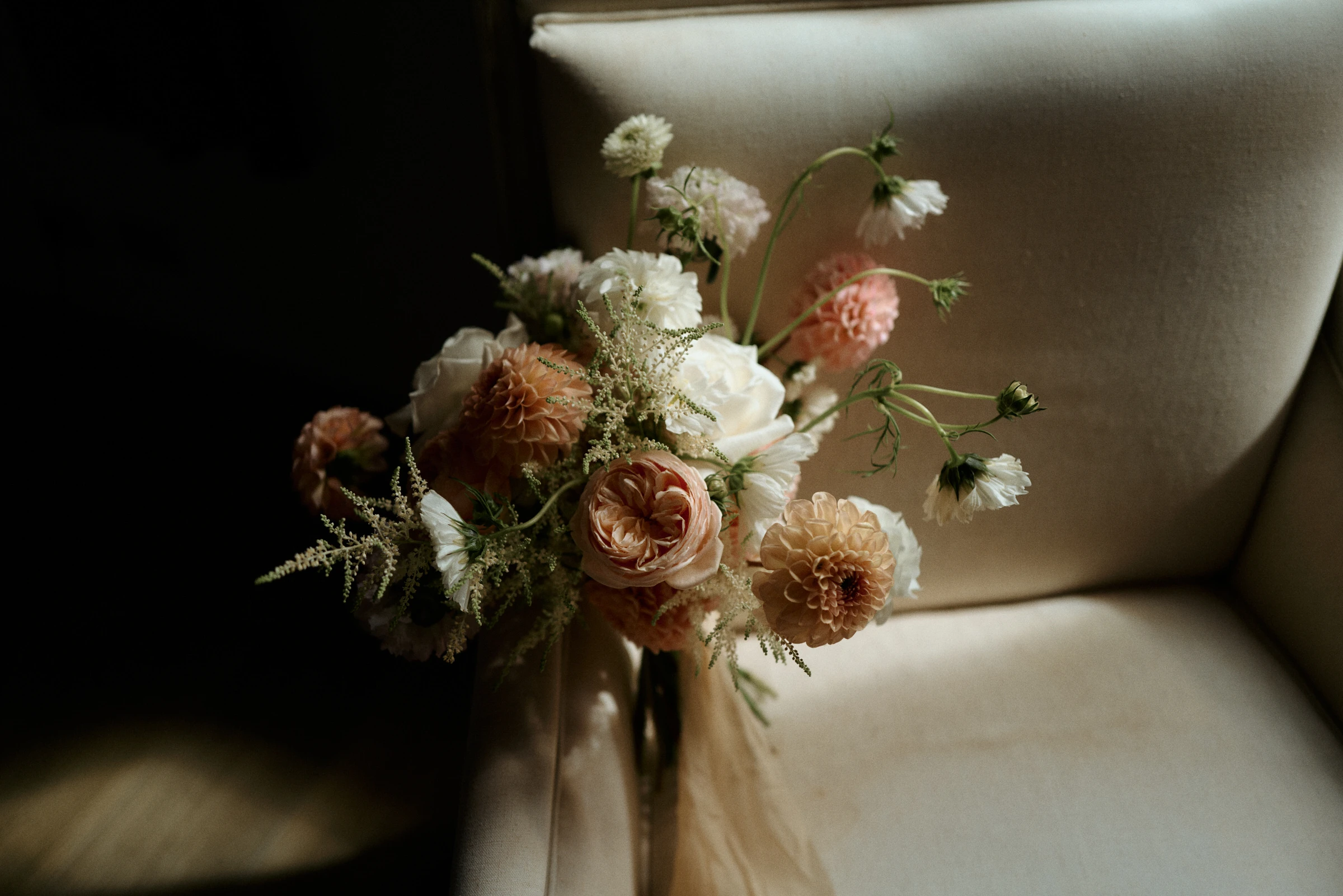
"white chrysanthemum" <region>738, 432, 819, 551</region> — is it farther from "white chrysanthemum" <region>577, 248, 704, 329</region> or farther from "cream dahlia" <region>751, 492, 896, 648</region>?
"white chrysanthemum" <region>577, 248, 704, 329</region>

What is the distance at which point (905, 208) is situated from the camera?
0.66 metres

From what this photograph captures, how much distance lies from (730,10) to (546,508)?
20.4 inches

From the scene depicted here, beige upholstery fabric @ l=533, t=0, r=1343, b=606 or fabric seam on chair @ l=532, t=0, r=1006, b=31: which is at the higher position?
fabric seam on chair @ l=532, t=0, r=1006, b=31

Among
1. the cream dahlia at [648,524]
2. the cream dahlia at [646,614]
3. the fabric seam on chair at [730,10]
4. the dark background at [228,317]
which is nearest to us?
the cream dahlia at [648,524]

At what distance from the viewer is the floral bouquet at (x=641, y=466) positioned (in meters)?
0.52

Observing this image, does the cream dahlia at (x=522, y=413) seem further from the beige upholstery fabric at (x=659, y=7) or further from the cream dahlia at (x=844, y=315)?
the beige upholstery fabric at (x=659, y=7)

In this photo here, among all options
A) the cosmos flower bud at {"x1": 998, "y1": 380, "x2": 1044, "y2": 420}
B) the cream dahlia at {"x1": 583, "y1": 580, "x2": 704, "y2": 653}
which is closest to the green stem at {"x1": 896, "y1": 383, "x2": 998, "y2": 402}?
the cosmos flower bud at {"x1": 998, "y1": 380, "x2": 1044, "y2": 420}

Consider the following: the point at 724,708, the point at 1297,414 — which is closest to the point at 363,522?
the point at 724,708

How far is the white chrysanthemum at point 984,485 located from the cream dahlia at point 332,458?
1.53ft

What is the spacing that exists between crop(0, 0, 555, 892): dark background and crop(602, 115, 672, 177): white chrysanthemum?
22 centimetres

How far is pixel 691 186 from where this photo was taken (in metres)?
0.64

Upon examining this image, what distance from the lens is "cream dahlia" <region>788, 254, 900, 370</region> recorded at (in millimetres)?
696

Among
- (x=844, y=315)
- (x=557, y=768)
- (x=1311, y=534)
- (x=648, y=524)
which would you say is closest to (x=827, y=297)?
(x=844, y=315)

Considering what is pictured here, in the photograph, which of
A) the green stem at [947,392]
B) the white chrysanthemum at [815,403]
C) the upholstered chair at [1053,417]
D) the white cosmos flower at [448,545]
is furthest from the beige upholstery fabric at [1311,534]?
the white cosmos flower at [448,545]
